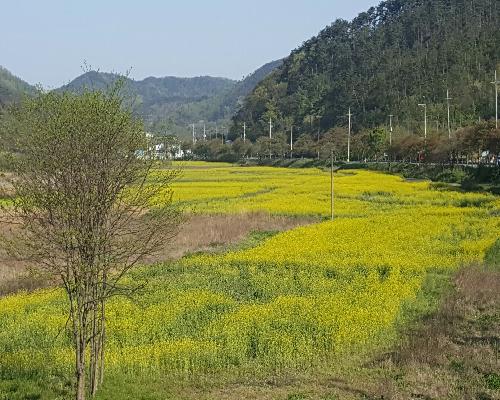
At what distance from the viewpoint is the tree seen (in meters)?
9.36

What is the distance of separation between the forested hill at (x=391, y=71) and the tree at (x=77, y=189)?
281ft

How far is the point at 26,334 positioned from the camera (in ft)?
47.5

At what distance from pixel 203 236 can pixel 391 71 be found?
105159mm

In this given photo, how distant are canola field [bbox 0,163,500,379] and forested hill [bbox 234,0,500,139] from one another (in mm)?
67614

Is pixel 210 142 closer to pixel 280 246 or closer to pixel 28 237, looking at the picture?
pixel 280 246

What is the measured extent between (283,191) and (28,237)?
4627 centimetres

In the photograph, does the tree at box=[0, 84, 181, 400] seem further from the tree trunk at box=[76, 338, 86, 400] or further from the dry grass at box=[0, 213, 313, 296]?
the dry grass at box=[0, 213, 313, 296]

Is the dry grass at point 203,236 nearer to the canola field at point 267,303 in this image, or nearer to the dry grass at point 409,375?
the canola field at point 267,303

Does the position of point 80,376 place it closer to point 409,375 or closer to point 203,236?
point 409,375

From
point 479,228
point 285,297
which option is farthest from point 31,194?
point 479,228

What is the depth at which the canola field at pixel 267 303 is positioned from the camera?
12711mm

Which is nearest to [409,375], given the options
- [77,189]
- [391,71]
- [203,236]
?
[77,189]

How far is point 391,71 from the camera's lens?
127 m

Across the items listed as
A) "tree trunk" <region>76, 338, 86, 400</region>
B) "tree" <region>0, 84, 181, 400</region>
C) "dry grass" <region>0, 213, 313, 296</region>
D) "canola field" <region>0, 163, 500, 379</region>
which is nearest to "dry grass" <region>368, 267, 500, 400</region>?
"canola field" <region>0, 163, 500, 379</region>
